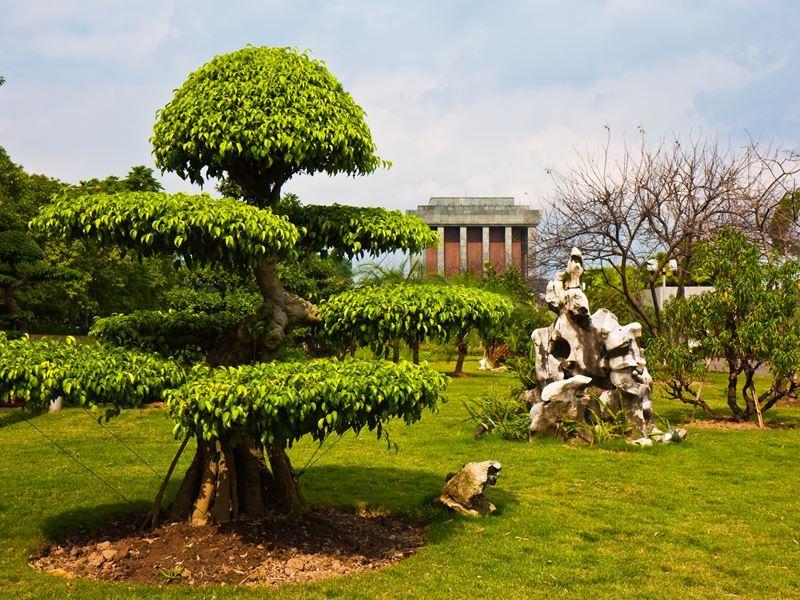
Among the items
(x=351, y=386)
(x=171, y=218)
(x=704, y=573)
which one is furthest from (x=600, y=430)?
(x=171, y=218)

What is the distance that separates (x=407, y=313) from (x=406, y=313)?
0.05 ft

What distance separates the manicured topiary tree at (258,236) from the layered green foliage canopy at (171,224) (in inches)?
0.5

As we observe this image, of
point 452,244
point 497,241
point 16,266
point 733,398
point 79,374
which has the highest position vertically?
point 497,241

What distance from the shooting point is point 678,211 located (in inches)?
826

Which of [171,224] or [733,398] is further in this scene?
[733,398]

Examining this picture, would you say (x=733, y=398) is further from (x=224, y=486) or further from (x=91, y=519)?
(x=91, y=519)

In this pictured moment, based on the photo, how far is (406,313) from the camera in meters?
6.91

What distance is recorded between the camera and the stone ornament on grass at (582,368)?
42.2 ft

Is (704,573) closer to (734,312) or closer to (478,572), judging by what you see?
(478,572)

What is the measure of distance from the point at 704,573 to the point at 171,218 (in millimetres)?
5703

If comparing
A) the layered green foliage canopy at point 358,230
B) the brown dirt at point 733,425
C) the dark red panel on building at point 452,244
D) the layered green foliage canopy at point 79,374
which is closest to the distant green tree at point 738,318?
the brown dirt at point 733,425

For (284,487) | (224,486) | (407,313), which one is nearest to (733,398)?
(407,313)

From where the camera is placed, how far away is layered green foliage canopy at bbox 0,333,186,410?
5973 mm

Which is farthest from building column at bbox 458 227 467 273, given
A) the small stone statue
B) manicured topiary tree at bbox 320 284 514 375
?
manicured topiary tree at bbox 320 284 514 375
